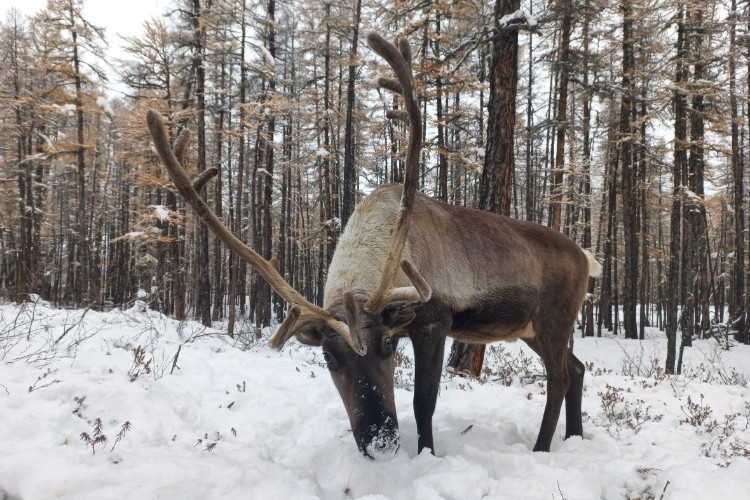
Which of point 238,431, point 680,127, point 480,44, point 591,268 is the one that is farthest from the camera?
point 680,127

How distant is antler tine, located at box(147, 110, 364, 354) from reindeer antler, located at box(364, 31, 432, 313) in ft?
0.96

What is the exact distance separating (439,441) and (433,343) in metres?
0.78

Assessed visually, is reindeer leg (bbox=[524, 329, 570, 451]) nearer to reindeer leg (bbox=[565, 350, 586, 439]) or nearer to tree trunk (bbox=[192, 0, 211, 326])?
reindeer leg (bbox=[565, 350, 586, 439])

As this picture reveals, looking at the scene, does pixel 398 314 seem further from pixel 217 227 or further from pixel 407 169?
pixel 217 227

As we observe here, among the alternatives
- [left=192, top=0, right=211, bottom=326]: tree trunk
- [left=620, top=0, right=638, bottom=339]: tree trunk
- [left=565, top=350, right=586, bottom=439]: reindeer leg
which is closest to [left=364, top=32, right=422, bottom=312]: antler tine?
[left=565, top=350, right=586, bottom=439]: reindeer leg

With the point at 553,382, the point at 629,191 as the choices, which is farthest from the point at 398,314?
the point at 629,191

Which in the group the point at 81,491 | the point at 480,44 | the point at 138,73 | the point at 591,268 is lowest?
the point at 81,491

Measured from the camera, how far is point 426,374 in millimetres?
3143

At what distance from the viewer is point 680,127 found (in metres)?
13.5

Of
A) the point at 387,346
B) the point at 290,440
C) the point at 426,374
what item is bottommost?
the point at 290,440

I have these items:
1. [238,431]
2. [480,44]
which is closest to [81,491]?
[238,431]

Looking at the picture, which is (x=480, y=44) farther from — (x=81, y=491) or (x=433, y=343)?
(x=81, y=491)

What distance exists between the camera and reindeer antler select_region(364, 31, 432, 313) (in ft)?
9.24

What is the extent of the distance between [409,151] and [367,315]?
116 centimetres
